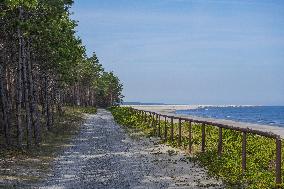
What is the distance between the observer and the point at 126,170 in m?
15.8

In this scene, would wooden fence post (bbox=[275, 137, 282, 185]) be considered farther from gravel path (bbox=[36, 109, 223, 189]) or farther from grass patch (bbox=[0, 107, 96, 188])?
grass patch (bbox=[0, 107, 96, 188])

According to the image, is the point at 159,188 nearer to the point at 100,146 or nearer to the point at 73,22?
the point at 100,146

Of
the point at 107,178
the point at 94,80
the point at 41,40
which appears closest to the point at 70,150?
the point at 41,40

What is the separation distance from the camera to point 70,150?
23.1 m

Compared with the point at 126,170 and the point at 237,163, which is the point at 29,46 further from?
the point at 237,163

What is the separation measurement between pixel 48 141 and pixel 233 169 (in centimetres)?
1538

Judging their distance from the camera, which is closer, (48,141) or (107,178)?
(107,178)

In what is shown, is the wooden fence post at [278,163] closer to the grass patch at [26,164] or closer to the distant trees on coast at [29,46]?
the grass patch at [26,164]

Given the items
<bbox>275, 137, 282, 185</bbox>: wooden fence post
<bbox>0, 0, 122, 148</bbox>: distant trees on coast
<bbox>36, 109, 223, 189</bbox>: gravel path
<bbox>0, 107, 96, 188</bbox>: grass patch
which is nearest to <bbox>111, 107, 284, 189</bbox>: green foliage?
<bbox>275, 137, 282, 185</bbox>: wooden fence post

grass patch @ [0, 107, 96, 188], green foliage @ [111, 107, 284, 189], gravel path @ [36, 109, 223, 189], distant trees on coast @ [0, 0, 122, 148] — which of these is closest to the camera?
green foliage @ [111, 107, 284, 189]

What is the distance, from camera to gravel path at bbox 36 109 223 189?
13.2 metres

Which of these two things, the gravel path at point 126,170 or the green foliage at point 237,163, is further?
the gravel path at point 126,170

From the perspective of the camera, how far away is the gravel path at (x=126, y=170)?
13188 mm

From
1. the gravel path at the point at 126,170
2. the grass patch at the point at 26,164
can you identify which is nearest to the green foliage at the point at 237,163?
the gravel path at the point at 126,170
